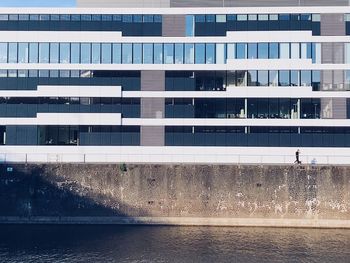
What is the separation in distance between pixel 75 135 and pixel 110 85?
6554 mm

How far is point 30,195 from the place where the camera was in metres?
51.6

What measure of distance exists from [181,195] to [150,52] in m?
15.9

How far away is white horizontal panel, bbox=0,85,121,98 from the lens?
5597 cm

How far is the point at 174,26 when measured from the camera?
5703cm

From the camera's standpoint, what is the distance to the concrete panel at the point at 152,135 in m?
55.9

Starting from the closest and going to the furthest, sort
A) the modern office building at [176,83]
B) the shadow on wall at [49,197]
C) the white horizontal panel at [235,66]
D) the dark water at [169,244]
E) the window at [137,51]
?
the dark water at [169,244] < the shadow on wall at [49,197] < the modern office building at [176,83] < the white horizontal panel at [235,66] < the window at [137,51]

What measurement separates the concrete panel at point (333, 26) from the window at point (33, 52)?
3055 cm

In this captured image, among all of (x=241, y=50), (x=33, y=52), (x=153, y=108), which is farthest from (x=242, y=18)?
(x=33, y=52)

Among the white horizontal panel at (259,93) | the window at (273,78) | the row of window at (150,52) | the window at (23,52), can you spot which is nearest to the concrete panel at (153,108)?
the white horizontal panel at (259,93)

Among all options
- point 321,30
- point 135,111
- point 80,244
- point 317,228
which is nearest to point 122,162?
point 135,111

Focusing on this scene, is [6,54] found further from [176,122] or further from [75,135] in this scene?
[176,122]

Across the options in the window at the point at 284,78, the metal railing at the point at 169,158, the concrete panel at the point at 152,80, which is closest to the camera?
the metal railing at the point at 169,158

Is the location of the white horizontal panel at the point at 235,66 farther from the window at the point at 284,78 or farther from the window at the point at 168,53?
the window at the point at 168,53

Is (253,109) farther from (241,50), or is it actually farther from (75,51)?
(75,51)
